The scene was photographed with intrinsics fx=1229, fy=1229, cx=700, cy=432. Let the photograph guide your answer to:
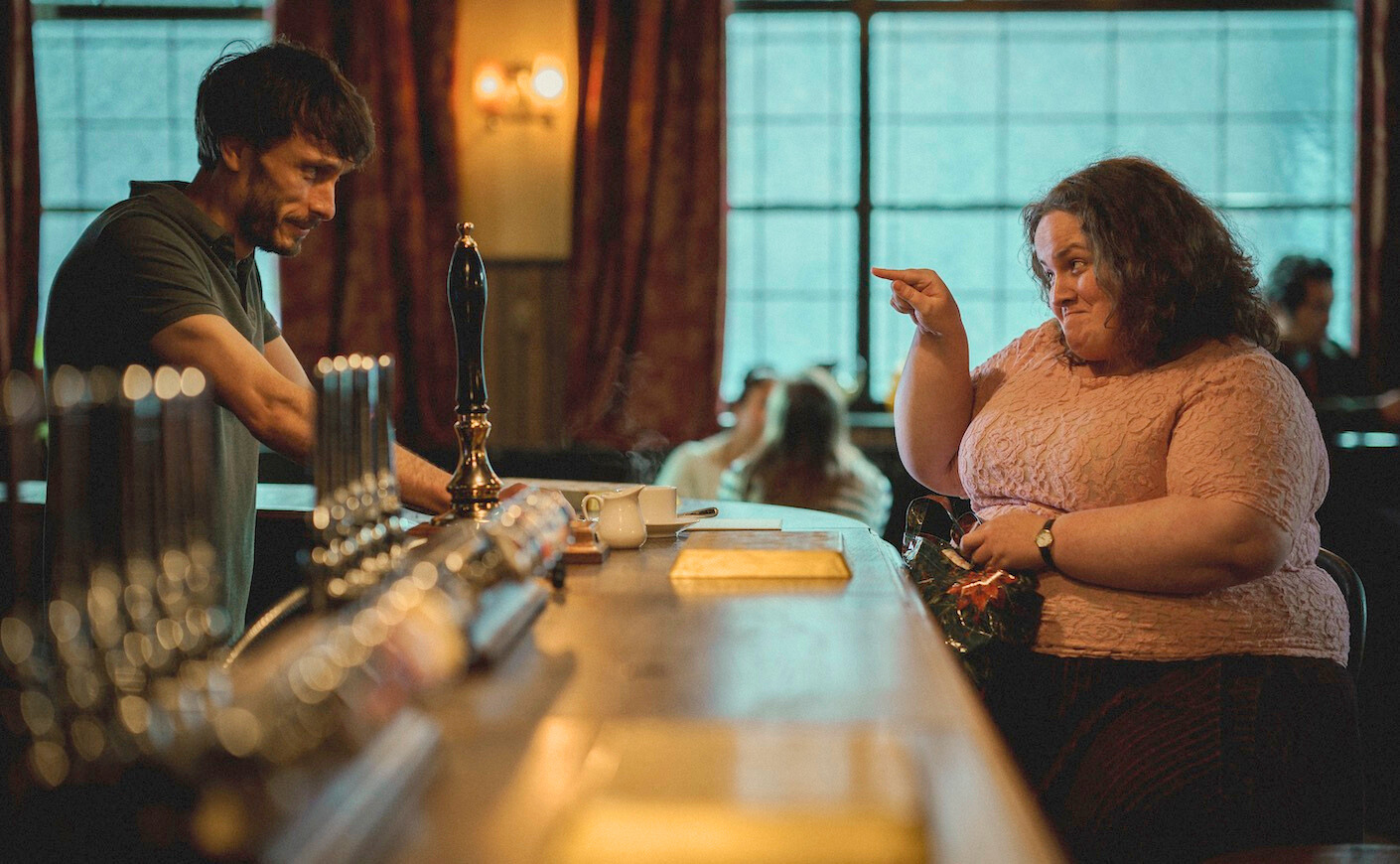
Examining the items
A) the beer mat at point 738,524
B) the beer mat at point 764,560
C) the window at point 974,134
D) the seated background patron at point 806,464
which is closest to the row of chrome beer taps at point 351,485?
the beer mat at point 764,560

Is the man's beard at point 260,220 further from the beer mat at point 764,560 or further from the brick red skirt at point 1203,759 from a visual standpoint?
the brick red skirt at point 1203,759

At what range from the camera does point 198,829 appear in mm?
667

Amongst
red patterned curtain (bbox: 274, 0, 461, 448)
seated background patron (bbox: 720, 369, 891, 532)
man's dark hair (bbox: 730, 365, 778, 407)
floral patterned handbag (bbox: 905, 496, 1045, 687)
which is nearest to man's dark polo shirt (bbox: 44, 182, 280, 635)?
floral patterned handbag (bbox: 905, 496, 1045, 687)

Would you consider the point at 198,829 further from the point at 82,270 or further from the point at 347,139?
the point at 347,139

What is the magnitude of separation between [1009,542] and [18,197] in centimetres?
545

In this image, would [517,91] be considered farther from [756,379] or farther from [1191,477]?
[1191,477]

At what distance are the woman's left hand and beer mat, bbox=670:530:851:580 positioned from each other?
24 centimetres

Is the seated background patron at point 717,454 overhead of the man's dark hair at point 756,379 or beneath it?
beneath

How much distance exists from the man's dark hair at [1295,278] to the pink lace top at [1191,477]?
11.6 ft

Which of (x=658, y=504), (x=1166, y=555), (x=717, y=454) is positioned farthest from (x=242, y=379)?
(x=717, y=454)

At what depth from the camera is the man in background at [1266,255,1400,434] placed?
5.08m

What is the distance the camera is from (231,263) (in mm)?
2221

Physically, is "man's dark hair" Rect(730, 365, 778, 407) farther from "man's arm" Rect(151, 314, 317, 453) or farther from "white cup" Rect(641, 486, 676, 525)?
"man's arm" Rect(151, 314, 317, 453)

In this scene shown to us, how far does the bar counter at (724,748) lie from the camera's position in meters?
0.79
